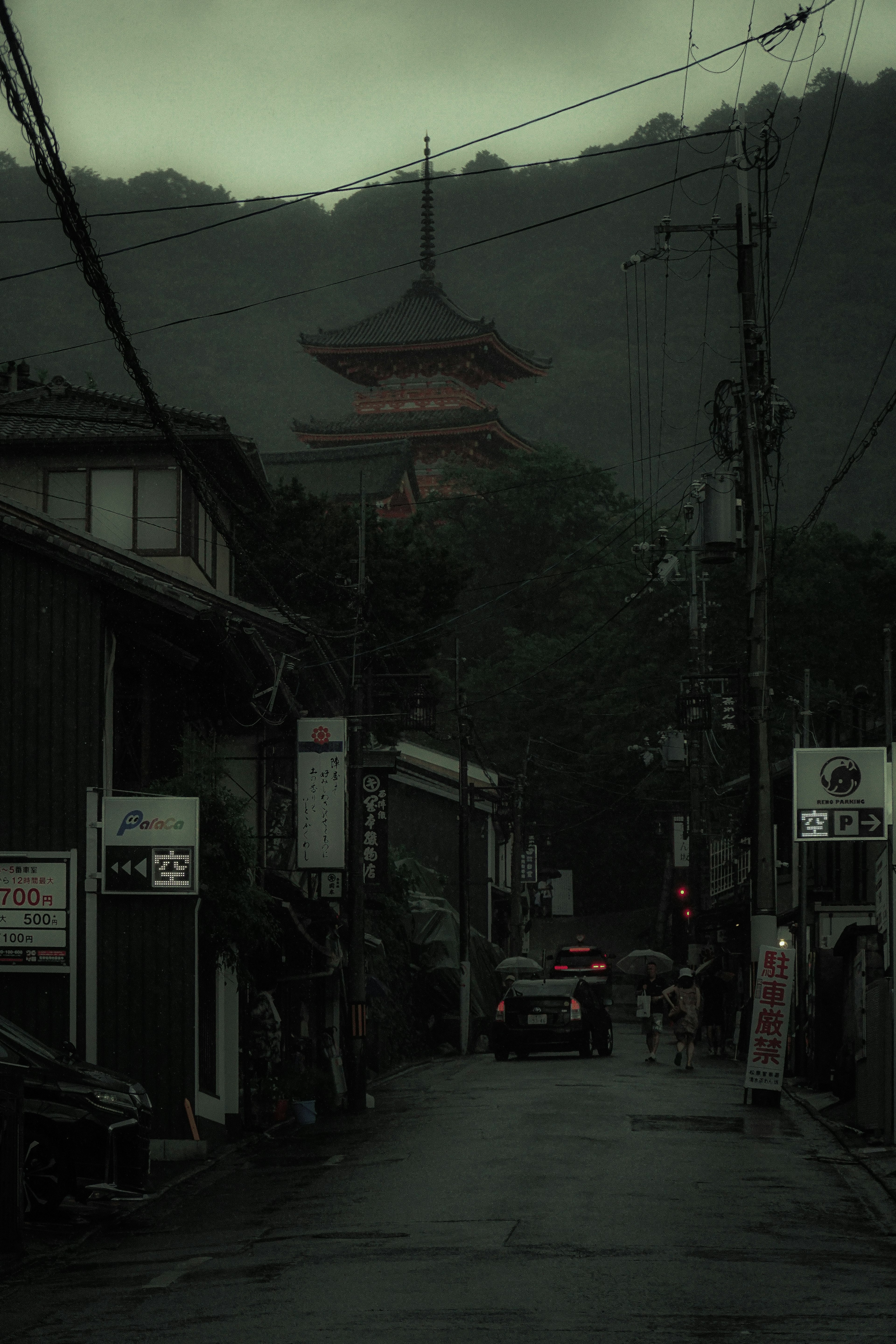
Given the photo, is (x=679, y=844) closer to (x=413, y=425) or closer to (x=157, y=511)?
(x=413, y=425)

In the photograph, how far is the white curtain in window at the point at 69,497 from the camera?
2816 cm

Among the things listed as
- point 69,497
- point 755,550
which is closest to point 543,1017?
point 755,550

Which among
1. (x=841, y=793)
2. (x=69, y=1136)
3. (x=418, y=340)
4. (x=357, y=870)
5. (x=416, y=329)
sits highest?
(x=416, y=329)

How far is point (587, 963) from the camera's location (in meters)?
53.9

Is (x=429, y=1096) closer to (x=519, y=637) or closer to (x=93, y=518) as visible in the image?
(x=93, y=518)

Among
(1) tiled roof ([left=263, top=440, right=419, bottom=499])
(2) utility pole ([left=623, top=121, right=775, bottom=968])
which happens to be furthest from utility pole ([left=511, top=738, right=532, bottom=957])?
(2) utility pole ([left=623, top=121, right=775, bottom=968])

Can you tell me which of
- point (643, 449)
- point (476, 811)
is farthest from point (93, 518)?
point (643, 449)

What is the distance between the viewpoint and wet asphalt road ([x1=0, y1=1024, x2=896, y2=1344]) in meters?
8.32

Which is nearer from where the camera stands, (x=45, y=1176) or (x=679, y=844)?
(x=45, y=1176)

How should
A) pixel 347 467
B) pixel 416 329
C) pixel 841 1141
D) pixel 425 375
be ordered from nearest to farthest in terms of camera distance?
pixel 841 1141
pixel 347 467
pixel 416 329
pixel 425 375

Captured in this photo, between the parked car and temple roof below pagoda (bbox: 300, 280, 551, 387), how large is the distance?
3107cm

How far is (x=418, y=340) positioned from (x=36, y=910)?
60457 millimetres

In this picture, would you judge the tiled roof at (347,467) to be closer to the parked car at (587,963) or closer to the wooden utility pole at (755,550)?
the parked car at (587,963)

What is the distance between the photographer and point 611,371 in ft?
391
